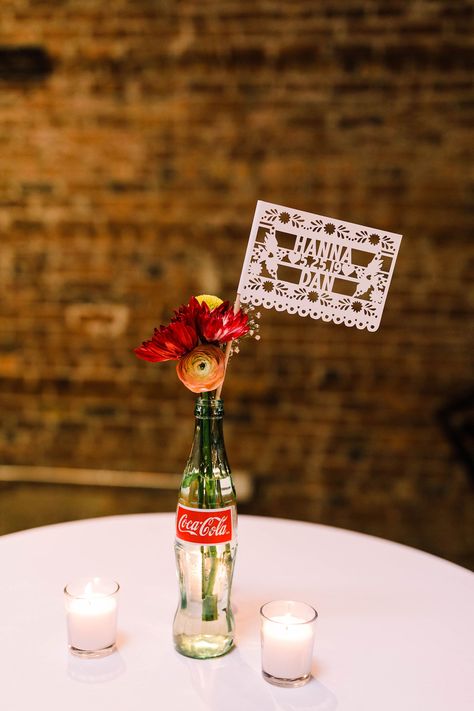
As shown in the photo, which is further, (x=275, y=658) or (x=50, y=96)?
(x=50, y=96)

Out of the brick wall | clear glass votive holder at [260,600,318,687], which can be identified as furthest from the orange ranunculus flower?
the brick wall

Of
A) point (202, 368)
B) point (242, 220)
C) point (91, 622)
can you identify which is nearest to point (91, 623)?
point (91, 622)

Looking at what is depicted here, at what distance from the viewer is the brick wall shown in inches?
108

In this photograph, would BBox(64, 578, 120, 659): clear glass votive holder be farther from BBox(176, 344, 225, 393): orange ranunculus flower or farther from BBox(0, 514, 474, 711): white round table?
BBox(176, 344, 225, 393): orange ranunculus flower

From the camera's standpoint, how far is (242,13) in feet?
8.97

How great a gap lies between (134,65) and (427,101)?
3.90ft

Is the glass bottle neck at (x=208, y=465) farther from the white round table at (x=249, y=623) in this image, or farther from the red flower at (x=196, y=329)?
the white round table at (x=249, y=623)

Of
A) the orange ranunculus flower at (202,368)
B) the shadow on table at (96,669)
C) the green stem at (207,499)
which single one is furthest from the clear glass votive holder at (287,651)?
the orange ranunculus flower at (202,368)

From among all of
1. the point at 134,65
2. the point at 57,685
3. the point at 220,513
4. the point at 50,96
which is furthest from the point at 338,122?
the point at 57,685

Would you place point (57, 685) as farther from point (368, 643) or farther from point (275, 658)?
point (368, 643)

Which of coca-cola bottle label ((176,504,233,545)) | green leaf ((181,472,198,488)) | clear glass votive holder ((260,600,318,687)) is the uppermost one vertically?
green leaf ((181,472,198,488))

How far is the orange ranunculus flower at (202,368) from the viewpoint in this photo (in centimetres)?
98

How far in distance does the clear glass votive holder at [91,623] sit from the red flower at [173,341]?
367 millimetres

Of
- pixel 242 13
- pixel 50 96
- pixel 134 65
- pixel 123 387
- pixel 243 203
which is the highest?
pixel 242 13
